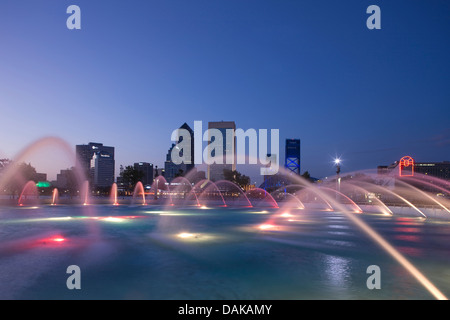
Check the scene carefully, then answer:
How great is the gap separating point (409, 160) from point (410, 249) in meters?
70.9

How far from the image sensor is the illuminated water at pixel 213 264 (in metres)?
9.10

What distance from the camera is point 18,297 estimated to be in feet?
27.8

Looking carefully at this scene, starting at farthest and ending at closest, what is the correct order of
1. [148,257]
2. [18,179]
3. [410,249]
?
1. [18,179]
2. [410,249]
3. [148,257]

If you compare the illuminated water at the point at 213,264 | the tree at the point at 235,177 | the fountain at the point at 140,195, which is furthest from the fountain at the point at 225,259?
the tree at the point at 235,177

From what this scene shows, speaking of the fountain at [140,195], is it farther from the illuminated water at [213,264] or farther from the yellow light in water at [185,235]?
the illuminated water at [213,264]

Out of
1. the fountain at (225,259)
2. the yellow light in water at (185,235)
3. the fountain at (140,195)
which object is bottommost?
the fountain at (140,195)

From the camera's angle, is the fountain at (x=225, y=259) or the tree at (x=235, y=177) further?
the tree at (x=235, y=177)

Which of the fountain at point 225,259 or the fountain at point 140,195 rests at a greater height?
the fountain at point 225,259

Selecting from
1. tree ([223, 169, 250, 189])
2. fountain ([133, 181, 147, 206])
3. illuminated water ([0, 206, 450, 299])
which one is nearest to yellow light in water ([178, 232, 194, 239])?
illuminated water ([0, 206, 450, 299])

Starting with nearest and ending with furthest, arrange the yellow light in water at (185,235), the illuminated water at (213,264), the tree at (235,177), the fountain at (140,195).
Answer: the illuminated water at (213,264) → the yellow light in water at (185,235) → the fountain at (140,195) → the tree at (235,177)

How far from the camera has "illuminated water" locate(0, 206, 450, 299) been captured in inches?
358

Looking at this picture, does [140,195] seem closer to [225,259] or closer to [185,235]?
[185,235]
